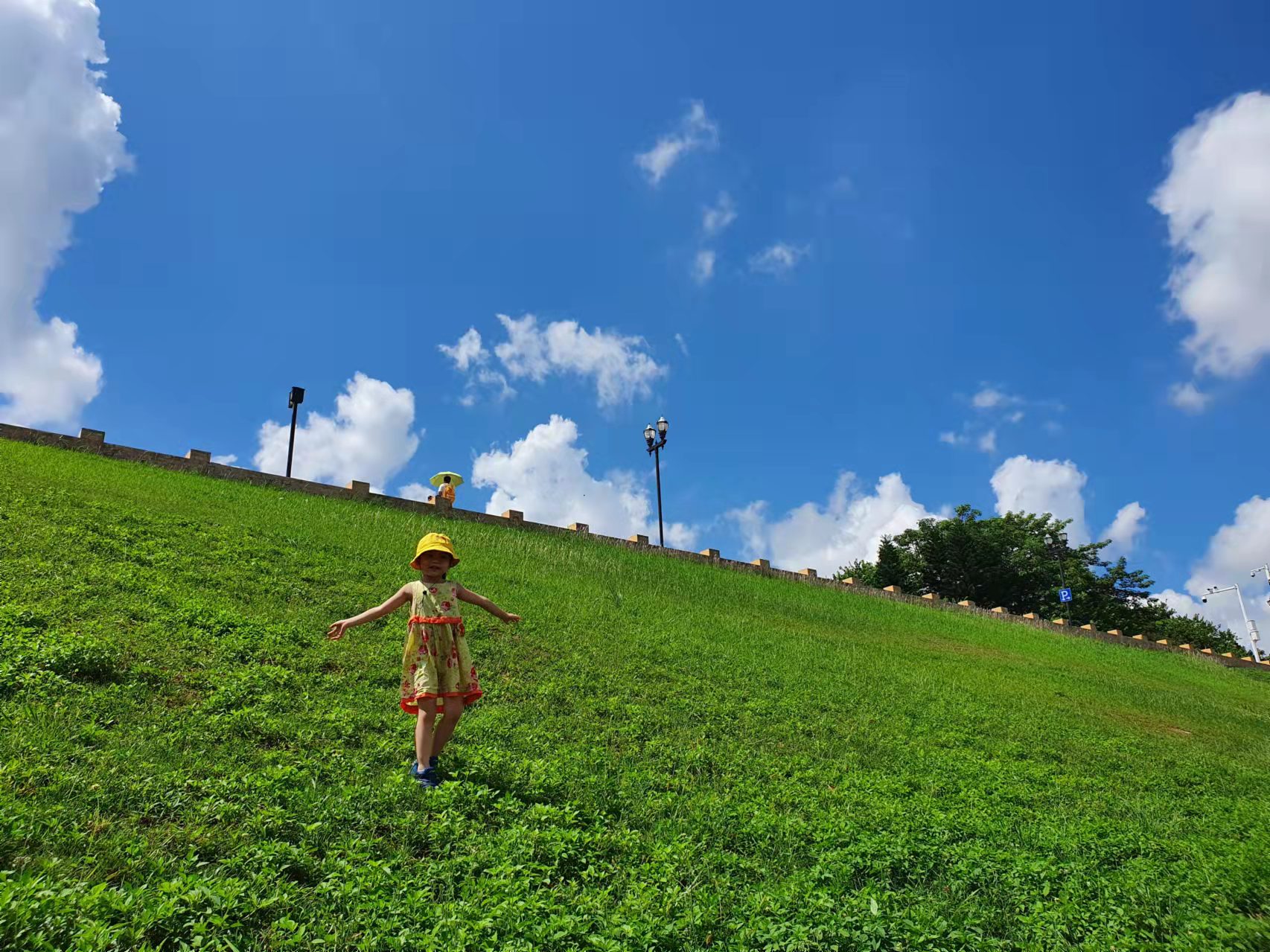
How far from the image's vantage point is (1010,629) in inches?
1103

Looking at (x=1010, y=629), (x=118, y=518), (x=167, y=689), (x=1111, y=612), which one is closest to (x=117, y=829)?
(x=167, y=689)

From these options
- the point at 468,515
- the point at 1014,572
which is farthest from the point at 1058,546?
the point at 468,515

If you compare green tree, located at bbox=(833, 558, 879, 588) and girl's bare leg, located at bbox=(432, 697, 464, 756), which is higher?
green tree, located at bbox=(833, 558, 879, 588)

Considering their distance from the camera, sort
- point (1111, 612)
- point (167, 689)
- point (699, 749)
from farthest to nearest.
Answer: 1. point (1111, 612)
2. point (699, 749)
3. point (167, 689)

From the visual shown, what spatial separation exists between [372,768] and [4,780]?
7.56 feet

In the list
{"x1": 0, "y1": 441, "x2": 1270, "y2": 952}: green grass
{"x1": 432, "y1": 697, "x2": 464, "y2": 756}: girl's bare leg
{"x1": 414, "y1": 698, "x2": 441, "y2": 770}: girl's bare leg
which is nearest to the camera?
{"x1": 0, "y1": 441, "x2": 1270, "y2": 952}: green grass

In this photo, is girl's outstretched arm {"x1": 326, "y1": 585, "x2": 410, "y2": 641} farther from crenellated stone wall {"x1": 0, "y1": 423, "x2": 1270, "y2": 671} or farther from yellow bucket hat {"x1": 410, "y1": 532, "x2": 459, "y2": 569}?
crenellated stone wall {"x1": 0, "y1": 423, "x2": 1270, "y2": 671}

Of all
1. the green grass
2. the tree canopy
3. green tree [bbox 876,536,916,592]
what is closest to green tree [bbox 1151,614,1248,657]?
the tree canopy

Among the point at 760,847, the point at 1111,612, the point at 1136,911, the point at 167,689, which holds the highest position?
the point at 1111,612

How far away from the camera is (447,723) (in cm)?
593

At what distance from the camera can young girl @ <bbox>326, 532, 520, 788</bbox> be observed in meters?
5.75

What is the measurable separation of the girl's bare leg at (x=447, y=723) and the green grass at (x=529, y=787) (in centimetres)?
37

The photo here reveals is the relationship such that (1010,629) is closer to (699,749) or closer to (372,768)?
(699,749)

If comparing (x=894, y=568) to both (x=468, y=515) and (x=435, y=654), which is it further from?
(x=435, y=654)
